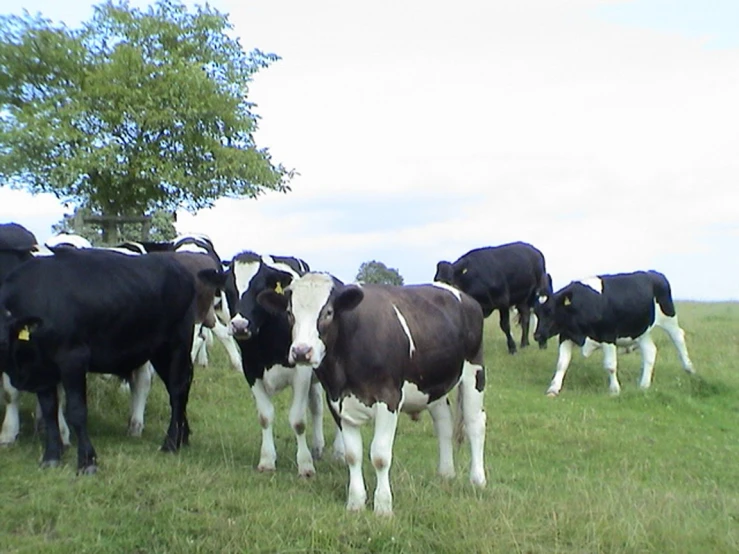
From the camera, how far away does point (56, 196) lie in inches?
1044

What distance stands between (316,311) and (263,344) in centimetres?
194

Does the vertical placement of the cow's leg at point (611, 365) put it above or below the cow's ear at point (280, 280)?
below

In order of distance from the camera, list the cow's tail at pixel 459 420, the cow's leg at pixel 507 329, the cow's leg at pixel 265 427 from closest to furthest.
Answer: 1. the cow's leg at pixel 265 427
2. the cow's tail at pixel 459 420
3. the cow's leg at pixel 507 329

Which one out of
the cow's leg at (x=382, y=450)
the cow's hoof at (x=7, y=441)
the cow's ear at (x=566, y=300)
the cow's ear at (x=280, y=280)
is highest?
the cow's ear at (x=280, y=280)

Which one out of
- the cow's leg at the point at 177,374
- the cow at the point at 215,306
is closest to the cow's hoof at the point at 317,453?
the cow's leg at the point at 177,374

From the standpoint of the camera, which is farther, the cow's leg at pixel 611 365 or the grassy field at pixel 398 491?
the cow's leg at pixel 611 365

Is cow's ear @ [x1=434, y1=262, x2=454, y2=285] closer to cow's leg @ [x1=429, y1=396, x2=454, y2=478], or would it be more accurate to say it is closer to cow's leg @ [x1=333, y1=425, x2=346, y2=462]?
cow's leg @ [x1=333, y1=425, x2=346, y2=462]

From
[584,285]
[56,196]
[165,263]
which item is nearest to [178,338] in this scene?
[165,263]

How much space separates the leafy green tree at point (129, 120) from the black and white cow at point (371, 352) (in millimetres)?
17070

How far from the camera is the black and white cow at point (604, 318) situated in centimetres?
1723

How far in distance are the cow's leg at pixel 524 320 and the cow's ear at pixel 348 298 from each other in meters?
14.0

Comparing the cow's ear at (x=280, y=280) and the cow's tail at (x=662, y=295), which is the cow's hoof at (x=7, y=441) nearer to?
the cow's ear at (x=280, y=280)

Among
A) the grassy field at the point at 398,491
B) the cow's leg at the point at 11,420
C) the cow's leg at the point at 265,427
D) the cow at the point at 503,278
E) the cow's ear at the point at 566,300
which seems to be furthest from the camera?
the cow at the point at 503,278

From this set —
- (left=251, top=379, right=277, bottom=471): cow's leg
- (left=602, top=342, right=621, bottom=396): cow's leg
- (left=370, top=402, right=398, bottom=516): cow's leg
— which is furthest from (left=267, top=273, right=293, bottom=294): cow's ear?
(left=602, top=342, right=621, bottom=396): cow's leg
